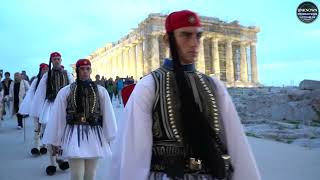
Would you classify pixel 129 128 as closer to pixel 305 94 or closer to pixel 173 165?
pixel 173 165

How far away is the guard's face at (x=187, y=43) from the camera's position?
318 centimetres

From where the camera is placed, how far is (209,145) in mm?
3033

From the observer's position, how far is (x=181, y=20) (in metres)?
3.22

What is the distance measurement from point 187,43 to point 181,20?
17cm

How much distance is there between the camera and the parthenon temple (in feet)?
226

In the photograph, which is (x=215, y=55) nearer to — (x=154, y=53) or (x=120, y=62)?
(x=154, y=53)

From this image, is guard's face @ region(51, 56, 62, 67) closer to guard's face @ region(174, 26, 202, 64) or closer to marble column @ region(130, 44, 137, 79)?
guard's face @ region(174, 26, 202, 64)

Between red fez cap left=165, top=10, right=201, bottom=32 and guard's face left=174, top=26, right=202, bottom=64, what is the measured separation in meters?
0.03

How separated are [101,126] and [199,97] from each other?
391 centimetres

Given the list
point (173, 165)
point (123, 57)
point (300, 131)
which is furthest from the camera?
point (123, 57)

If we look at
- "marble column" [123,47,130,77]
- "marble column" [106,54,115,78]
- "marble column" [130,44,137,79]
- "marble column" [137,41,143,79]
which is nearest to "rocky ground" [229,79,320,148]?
"marble column" [137,41,143,79]

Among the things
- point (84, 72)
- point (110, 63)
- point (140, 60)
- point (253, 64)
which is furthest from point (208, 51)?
point (84, 72)

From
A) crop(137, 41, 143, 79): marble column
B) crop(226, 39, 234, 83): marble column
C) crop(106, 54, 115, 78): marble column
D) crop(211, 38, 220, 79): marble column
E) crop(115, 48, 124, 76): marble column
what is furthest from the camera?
crop(106, 54, 115, 78): marble column

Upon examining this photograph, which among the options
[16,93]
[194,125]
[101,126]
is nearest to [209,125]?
[194,125]
